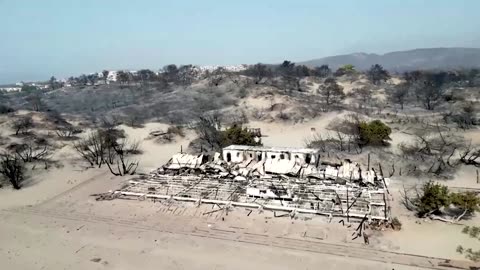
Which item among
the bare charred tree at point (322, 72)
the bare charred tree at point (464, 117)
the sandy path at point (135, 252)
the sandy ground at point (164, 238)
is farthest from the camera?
the bare charred tree at point (322, 72)

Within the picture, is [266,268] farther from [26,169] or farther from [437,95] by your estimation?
[437,95]

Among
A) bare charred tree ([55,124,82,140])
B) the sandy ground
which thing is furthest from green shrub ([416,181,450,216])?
bare charred tree ([55,124,82,140])

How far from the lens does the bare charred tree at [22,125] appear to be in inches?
1603

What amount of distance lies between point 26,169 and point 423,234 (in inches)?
1129

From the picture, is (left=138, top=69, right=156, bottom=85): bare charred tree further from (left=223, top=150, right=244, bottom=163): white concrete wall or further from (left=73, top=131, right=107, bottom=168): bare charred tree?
(left=223, top=150, right=244, bottom=163): white concrete wall

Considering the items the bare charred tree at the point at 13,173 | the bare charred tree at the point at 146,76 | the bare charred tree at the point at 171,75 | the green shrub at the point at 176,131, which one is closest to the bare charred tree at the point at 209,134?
the green shrub at the point at 176,131

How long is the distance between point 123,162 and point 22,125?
18.2 meters

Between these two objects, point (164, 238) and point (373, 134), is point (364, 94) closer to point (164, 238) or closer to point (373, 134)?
point (373, 134)

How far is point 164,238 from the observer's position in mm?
19609

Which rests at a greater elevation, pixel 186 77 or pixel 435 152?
pixel 186 77

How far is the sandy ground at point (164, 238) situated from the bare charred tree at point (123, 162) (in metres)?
4.25

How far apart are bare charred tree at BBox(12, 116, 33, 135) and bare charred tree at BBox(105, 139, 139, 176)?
10.7m

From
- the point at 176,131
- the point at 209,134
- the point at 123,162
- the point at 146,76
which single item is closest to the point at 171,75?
the point at 146,76

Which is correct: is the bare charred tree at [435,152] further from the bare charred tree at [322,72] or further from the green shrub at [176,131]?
the bare charred tree at [322,72]
